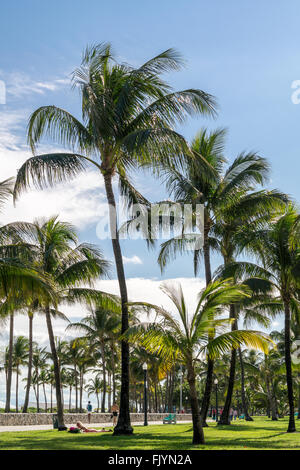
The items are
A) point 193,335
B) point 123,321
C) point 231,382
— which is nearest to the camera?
point 193,335

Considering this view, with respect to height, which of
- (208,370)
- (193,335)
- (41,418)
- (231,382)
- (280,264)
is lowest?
(41,418)

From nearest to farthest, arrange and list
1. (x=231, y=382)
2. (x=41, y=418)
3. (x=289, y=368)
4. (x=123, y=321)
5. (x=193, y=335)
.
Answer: (x=193, y=335)
(x=123, y=321)
(x=289, y=368)
(x=231, y=382)
(x=41, y=418)

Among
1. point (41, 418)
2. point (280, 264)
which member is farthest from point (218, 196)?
point (41, 418)

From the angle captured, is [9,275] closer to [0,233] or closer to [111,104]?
[0,233]

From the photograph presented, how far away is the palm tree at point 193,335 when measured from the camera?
13945mm

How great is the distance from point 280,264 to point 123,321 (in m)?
7.65

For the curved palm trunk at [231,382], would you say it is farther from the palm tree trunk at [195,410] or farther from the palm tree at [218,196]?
the palm tree trunk at [195,410]

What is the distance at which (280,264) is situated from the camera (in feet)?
72.1

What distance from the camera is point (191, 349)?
46.3ft

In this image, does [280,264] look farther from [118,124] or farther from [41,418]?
[41,418]

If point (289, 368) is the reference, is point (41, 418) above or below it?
Result: below

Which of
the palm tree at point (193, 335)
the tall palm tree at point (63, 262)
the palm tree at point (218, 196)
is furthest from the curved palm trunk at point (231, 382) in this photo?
the palm tree at point (193, 335)

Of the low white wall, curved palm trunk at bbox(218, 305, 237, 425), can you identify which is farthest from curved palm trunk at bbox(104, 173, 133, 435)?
the low white wall
